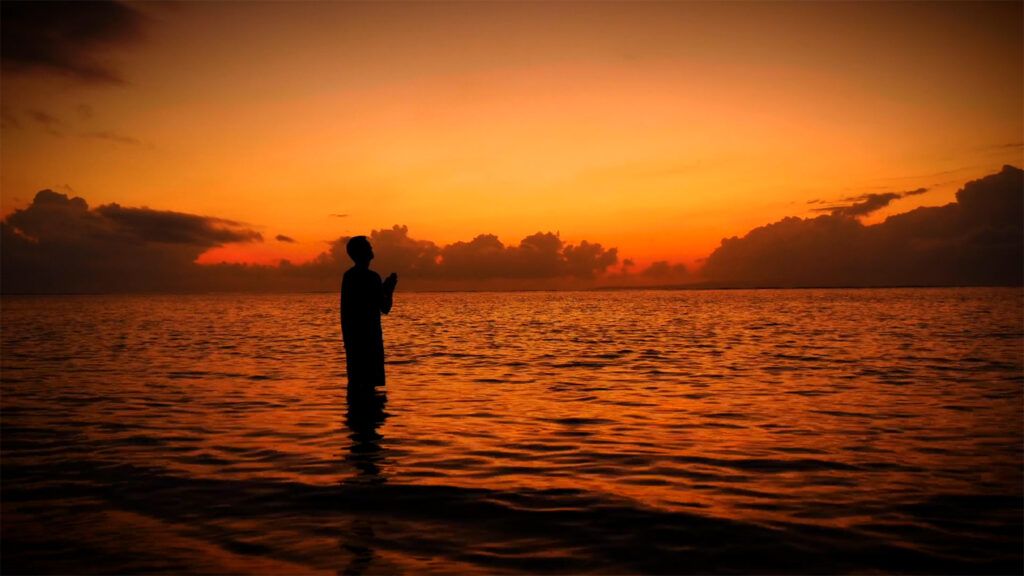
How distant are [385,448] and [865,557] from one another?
586 cm

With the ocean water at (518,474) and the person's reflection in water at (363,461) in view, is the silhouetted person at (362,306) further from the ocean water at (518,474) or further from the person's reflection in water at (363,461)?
the ocean water at (518,474)

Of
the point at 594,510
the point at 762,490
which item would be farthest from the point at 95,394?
the point at 762,490

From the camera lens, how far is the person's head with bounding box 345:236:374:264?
430 inches

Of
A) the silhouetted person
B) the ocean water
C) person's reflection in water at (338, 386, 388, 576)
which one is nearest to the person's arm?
the silhouetted person

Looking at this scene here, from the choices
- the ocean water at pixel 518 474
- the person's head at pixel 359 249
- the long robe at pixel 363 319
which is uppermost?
the person's head at pixel 359 249

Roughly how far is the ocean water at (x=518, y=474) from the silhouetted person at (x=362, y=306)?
3.55 ft

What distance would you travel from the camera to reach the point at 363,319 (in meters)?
11.0

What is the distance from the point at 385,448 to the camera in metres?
9.04

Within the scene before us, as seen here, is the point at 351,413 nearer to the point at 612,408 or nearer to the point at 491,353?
the point at 612,408

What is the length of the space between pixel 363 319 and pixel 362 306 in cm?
21

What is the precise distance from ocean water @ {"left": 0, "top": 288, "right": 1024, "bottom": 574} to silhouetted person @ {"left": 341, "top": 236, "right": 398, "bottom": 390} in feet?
3.55

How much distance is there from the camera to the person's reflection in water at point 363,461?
205 inches

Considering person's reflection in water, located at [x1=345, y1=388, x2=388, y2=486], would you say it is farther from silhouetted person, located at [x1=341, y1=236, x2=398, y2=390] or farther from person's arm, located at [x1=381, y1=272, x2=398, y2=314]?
person's arm, located at [x1=381, y1=272, x2=398, y2=314]

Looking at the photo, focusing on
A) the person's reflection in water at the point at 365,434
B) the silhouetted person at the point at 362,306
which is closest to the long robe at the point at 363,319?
the silhouetted person at the point at 362,306
